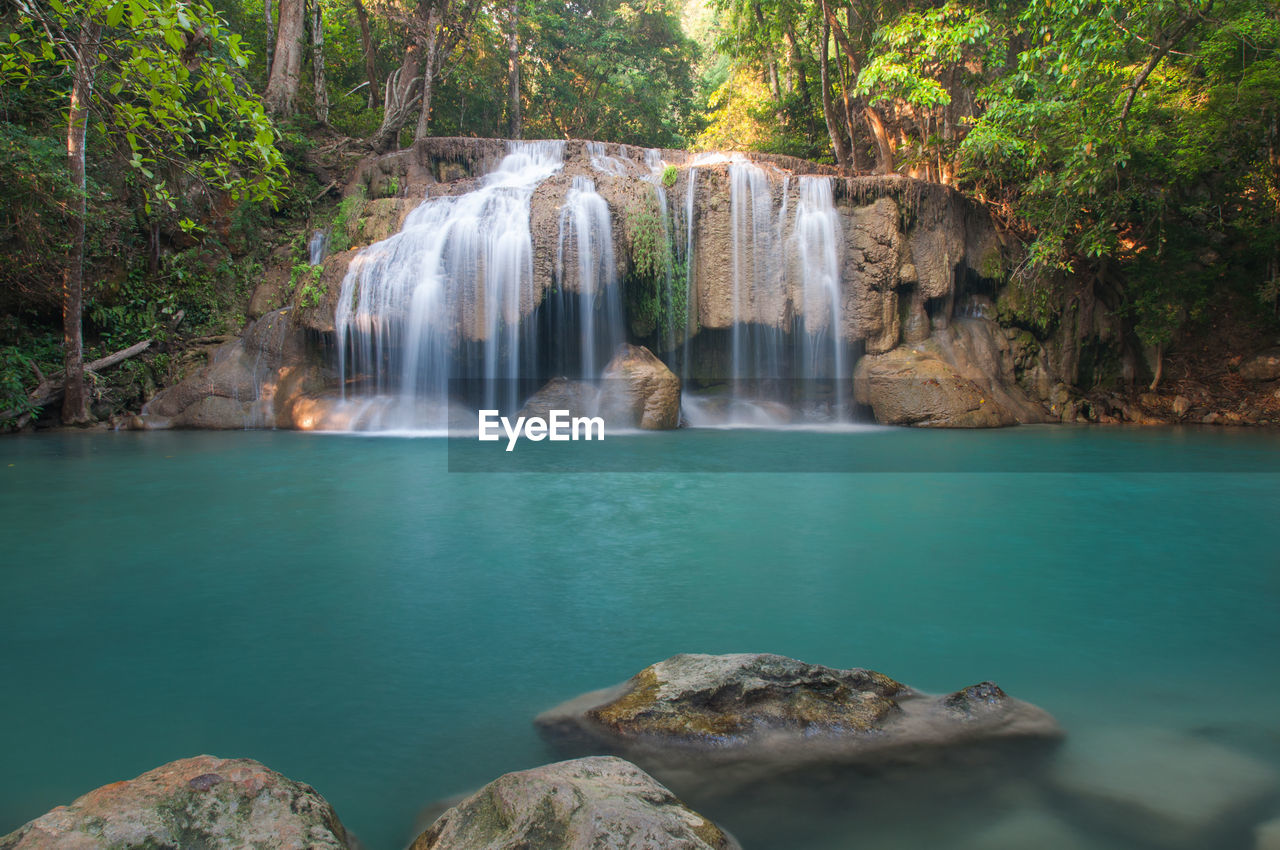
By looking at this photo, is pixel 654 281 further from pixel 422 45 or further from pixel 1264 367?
pixel 1264 367

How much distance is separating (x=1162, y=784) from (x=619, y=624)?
2349 millimetres

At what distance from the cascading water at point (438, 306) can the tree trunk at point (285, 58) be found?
766 cm

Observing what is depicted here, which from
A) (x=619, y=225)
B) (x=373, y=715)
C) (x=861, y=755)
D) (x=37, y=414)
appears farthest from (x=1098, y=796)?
(x=37, y=414)

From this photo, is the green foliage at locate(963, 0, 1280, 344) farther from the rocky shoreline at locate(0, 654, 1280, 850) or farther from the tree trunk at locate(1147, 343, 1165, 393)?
the rocky shoreline at locate(0, 654, 1280, 850)

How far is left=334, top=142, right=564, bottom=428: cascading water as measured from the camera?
13.0 metres

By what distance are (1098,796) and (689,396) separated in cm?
1312

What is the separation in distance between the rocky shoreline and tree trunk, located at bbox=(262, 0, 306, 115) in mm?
19526

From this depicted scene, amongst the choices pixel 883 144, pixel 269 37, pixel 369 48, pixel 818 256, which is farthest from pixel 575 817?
pixel 369 48

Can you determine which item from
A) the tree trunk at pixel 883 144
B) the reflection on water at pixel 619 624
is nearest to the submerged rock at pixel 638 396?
the reflection on water at pixel 619 624

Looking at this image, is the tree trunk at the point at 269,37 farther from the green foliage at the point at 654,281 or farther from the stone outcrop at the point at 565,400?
the stone outcrop at the point at 565,400

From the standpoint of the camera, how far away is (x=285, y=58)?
1817 cm

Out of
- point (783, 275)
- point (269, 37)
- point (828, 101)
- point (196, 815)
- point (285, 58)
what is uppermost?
point (269, 37)

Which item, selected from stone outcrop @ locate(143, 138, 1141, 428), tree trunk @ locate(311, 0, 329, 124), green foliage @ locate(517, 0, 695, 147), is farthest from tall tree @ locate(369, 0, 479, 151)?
green foliage @ locate(517, 0, 695, 147)

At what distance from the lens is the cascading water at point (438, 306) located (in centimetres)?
1298
